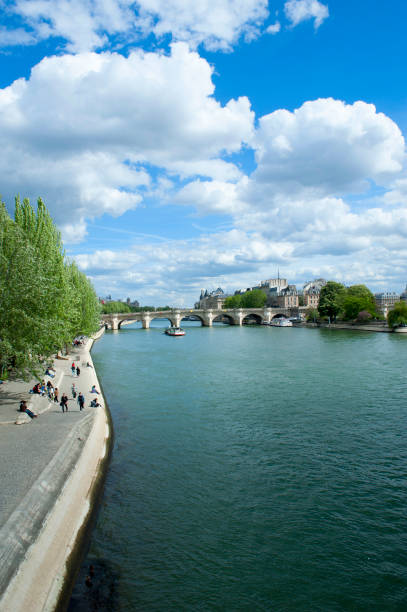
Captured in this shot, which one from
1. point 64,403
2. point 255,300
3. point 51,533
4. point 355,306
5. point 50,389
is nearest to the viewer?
point 51,533

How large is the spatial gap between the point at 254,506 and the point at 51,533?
6.19m

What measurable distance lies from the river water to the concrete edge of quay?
45cm

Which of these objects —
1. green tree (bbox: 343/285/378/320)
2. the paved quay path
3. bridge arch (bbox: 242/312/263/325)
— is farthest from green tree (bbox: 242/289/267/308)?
the paved quay path

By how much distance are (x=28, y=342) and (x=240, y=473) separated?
1131 cm

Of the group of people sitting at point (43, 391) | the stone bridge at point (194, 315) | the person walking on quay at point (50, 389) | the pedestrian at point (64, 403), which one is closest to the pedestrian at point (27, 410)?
the pedestrian at point (64, 403)

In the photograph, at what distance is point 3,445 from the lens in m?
15.7

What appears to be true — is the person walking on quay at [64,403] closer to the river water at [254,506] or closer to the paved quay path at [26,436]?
the paved quay path at [26,436]

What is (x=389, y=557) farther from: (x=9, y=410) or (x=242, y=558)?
(x=9, y=410)

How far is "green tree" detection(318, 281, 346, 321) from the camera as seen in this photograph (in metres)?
106

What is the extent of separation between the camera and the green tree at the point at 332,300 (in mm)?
106375

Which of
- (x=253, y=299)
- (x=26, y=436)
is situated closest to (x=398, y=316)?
(x=26, y=436)

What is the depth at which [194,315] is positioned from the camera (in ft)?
430

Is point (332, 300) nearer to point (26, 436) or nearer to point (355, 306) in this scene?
point (355, 306)

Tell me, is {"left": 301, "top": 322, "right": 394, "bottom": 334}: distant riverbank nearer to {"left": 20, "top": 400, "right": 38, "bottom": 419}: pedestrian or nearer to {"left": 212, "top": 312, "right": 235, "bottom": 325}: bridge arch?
{"left": 212, "top": 312, "right": 235, "bottom": 325}: bridge arch
